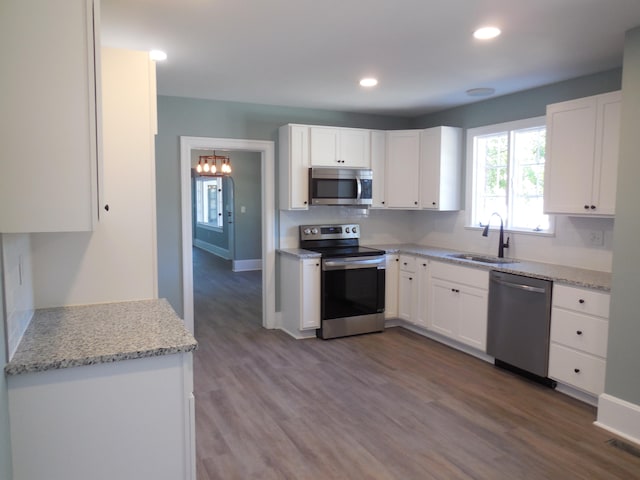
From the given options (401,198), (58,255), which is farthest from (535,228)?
(58,255)

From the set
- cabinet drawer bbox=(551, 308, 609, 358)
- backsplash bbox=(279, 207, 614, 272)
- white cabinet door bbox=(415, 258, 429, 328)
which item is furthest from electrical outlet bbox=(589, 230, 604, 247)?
white cabinet door bbox=(415, 258, 429, 328)

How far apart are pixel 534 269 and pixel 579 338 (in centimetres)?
69

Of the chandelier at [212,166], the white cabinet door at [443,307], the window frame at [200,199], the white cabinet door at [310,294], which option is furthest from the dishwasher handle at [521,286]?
the window frame at [200,199]

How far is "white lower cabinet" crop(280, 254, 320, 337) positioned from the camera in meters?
4.74

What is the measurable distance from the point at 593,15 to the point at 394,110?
2.91 m

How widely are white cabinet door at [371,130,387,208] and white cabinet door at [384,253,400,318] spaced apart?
0.68m

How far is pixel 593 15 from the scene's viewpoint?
2.58 m

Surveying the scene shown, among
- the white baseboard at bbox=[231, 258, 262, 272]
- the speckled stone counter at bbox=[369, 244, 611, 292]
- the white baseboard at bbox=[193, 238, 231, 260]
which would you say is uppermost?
the speckled stone counter at bbox=[369, 244, 611, 292]

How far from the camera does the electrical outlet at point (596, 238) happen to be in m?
3.73

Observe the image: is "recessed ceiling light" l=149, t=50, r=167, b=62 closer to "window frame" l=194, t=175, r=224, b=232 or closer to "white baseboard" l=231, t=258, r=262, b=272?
"white baseboard" l=231, t=258, r=262, b=272

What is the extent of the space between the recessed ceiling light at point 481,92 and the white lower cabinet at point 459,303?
5.41 ft

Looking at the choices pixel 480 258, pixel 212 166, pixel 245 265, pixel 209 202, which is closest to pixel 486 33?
pixel 480 258

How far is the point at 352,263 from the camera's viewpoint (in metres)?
A: 4.88

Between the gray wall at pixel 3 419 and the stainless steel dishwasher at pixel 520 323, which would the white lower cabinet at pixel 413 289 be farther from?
the gray wall at pixel 3 419
